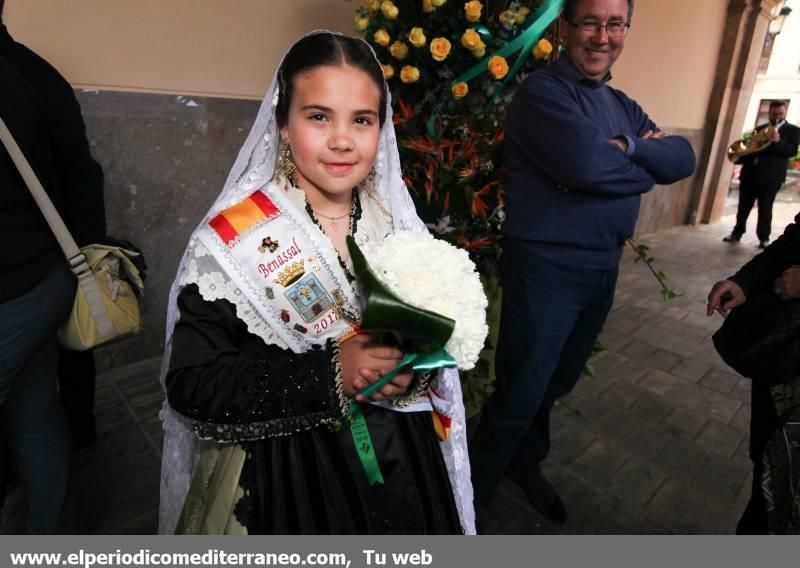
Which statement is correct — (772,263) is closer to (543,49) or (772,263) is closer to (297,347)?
(543,49)

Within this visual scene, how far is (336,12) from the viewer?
3443mm

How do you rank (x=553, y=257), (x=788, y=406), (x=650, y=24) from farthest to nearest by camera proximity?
(x=650, y=24) → (x=553, y=257) → (x=788, y=406)

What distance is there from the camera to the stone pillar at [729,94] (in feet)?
26.5

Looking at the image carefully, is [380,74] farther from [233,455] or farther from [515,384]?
[515,384]

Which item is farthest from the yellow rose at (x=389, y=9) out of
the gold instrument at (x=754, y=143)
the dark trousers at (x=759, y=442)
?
the gold instrument at (x=754, y=143)

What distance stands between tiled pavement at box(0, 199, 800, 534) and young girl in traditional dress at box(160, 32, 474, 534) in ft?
4.16

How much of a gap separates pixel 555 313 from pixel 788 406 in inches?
29.9

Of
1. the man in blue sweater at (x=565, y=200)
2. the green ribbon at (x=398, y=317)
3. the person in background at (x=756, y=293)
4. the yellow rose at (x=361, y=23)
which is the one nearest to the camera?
the green ribbon at (x=398, y=317)

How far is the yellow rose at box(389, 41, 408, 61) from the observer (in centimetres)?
211

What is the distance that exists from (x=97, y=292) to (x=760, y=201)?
26.7ft

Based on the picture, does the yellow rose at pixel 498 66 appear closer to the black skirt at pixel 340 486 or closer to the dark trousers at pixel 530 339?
the dark trousers at pixel 530 339

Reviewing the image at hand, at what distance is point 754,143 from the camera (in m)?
6.71

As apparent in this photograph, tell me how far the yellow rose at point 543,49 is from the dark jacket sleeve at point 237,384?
178 cm
